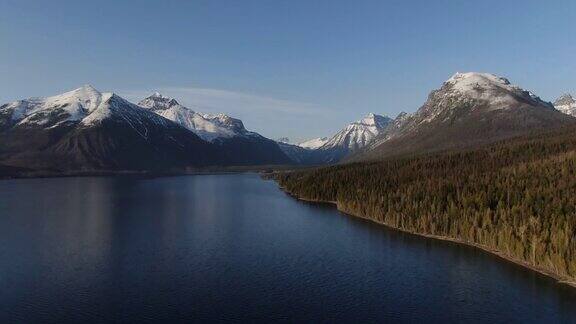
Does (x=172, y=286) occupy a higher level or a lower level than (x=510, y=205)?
lower

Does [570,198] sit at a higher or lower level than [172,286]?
higher

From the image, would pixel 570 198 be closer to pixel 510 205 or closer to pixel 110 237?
pixel 510 205

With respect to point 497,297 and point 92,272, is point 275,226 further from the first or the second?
point 497,297

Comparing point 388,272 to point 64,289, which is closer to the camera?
point 64,289

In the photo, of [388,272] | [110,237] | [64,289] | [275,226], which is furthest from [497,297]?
[110,237]

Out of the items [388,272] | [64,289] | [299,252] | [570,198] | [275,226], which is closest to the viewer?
[64,289]

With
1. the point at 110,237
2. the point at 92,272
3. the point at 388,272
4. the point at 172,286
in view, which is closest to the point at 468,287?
the point at 388,272

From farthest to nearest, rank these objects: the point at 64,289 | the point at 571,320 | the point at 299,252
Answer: the point at 299,252
the point at 64,289
the point at 571,320
